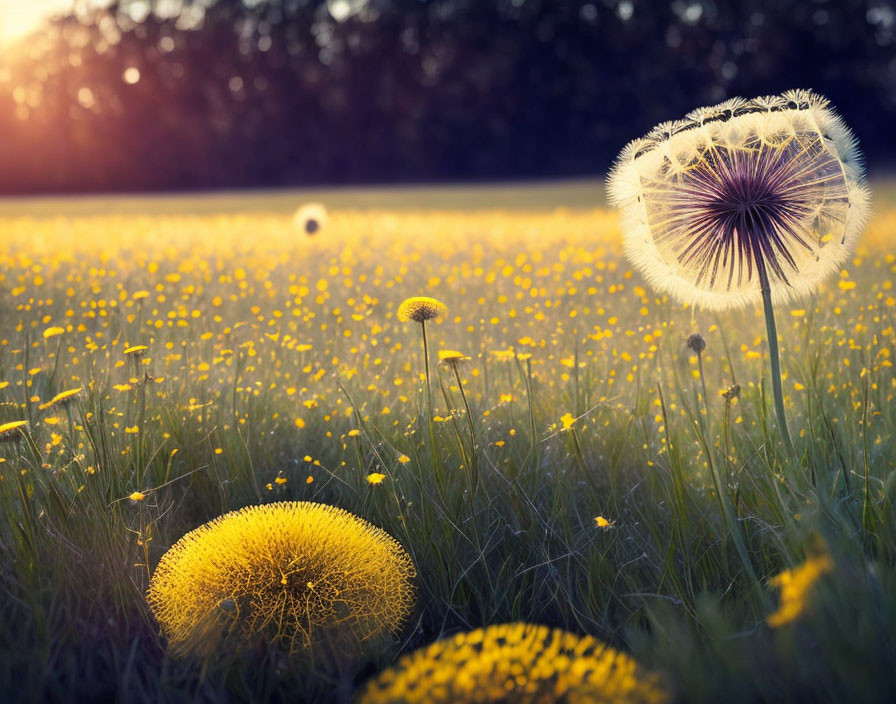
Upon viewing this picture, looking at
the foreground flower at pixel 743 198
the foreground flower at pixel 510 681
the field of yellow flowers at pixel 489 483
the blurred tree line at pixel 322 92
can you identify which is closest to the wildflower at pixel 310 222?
the field of yellow flowers at pixel 489 483

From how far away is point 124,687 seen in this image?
6.56 ft

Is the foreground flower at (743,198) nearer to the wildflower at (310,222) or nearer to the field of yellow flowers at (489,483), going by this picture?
the field of yellow flowers at (489,483)

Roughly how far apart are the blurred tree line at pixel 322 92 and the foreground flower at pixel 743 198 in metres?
32.9

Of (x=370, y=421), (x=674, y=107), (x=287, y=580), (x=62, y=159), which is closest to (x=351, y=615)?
(x=287, y=580)

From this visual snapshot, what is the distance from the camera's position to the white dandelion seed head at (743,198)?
2.65 m

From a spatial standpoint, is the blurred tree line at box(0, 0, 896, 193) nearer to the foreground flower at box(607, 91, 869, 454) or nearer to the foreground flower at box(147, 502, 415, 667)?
the foreground flower at box(607, 91, 869, 454)

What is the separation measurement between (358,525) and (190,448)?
0.95 m

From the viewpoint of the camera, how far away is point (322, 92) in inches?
1496

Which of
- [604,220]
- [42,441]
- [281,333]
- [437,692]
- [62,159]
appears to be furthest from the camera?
[62,159]

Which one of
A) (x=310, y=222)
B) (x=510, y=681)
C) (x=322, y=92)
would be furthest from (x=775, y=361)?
(x=322, y=92)

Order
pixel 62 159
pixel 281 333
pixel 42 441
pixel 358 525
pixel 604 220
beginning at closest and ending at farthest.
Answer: pixel 358 525
pixel 42 441
pixel 281 333
pixel 604 220
pixel 62 159

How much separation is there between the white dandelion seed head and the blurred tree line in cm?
3293

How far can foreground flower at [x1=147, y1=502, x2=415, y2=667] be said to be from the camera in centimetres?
219

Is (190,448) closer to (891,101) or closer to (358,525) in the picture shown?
(358,525)
